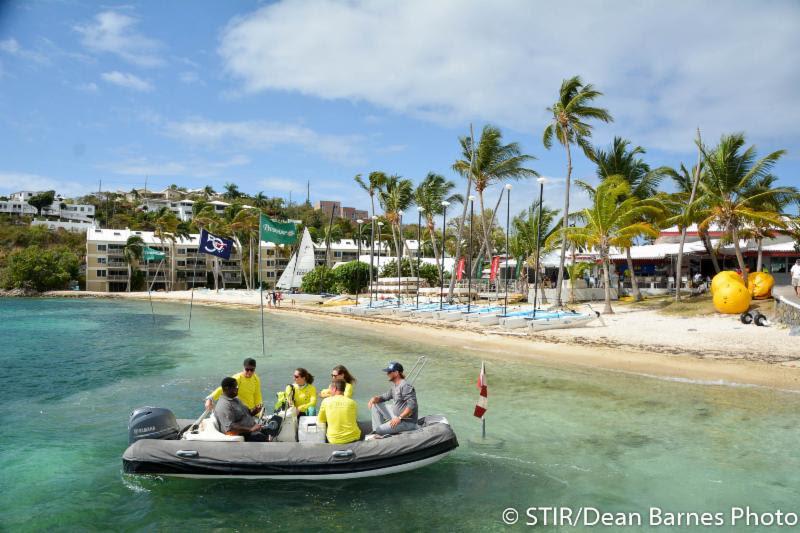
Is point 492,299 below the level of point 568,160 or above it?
below

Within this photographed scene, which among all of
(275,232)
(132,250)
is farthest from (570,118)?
(132,250)

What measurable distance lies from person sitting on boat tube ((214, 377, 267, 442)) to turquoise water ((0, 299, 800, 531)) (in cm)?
75

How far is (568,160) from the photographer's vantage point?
3353 cm

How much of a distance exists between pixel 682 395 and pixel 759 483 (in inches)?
231

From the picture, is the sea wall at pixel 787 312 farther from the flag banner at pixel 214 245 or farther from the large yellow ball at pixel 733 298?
the flag banner at pixel 214 245

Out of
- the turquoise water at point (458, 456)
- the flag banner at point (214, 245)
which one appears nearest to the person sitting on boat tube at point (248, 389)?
the turquoise water at point (458, 456)

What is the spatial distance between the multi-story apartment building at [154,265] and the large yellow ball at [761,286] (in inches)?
2709

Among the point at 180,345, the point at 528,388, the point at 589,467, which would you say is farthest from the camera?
the point at 180,345

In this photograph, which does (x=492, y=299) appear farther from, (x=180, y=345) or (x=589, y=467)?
(x=589, y=467)

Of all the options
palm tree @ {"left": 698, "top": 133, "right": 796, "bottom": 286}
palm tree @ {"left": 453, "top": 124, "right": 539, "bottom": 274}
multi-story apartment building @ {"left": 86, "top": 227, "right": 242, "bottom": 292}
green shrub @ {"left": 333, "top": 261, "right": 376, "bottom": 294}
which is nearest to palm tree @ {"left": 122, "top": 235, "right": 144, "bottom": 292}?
multi-story apartment building @ {"left": 86, "top": 227, "right": 242, "bottom": 292}

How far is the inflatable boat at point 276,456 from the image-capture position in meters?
7.86

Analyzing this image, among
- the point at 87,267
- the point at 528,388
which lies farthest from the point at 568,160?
the point at 87,267

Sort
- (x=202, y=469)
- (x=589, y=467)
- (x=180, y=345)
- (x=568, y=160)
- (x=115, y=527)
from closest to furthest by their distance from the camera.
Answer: (x=115, y=527) < (x=202, y=469) < (x=589, y=467) < (x=180, y=345) < (x=568, y=160)

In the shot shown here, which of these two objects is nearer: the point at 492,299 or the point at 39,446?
the point at 39,446
